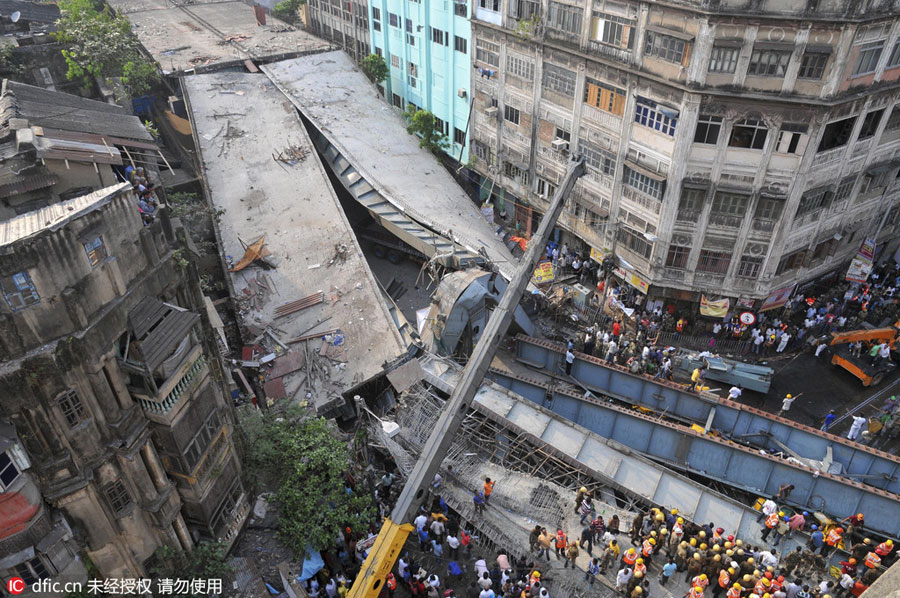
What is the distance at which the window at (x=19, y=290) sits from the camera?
11344 mm

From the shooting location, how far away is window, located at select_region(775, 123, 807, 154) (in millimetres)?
25344

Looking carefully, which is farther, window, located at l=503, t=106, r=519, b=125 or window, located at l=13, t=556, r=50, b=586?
window, located at l=503, t=106, r=519, b=125

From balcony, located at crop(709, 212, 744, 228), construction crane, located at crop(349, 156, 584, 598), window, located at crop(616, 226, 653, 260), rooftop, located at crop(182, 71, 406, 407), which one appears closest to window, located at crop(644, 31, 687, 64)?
balcony, located at crop(709, 212, 744, 228)

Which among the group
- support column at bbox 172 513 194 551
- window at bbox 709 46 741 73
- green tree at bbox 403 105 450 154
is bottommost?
support column at bbox 172 513 194 551

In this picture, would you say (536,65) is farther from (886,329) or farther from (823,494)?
(823,494)

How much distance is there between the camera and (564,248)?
3594 cm

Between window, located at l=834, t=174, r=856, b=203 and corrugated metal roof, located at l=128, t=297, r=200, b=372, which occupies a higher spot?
corrugated metal roof, located at l=128, t=297, r=200, b=372

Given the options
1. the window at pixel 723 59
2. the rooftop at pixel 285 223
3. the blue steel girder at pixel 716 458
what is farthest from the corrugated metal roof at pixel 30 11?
the window at pixel 723 59

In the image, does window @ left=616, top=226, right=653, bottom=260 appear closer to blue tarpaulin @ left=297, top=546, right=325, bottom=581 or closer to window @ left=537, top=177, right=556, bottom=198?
window @ left=537, top=177, right=556, bottom=198

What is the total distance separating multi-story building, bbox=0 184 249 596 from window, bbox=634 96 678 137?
21.0 m

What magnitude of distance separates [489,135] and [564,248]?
8921mm

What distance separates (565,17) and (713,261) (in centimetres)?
1422

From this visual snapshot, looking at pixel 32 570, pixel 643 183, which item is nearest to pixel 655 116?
pixel 643 183

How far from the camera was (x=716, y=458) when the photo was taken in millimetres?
23016
